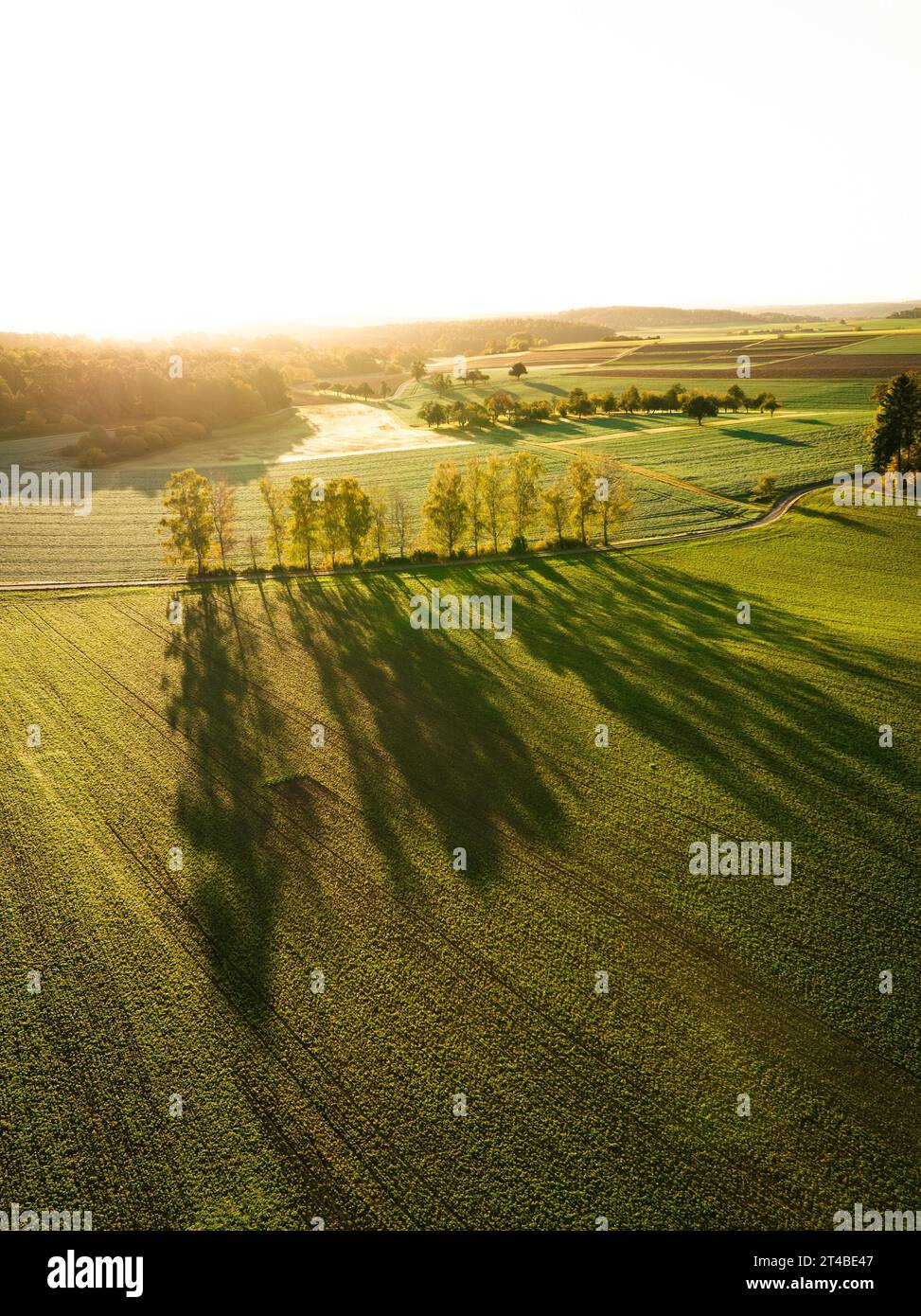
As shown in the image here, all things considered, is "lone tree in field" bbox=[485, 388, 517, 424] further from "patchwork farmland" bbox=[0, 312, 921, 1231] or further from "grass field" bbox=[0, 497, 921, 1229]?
"grass field" bbox=[0, 497, 921, 1229]

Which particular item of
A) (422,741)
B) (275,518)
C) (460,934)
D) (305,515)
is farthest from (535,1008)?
(275,518)

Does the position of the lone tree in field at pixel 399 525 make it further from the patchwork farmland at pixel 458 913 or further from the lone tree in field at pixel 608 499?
the lone tree in field at pixel 608 499

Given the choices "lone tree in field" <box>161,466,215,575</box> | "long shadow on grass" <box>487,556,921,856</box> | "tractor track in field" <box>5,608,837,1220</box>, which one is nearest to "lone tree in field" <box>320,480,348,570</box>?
"lone tree in field" <box>161,466,215,575</box>

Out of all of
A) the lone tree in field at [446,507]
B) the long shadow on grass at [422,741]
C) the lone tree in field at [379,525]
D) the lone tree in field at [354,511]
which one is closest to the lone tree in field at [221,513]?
the lone tree in field at [354,511]

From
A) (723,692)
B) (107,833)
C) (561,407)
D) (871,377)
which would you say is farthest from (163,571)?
(871,377)

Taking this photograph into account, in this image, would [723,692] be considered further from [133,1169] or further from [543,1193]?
[133,1169]

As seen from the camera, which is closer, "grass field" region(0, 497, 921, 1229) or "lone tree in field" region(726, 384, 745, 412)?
"grass field" region(0, 497, 921, 1229)
